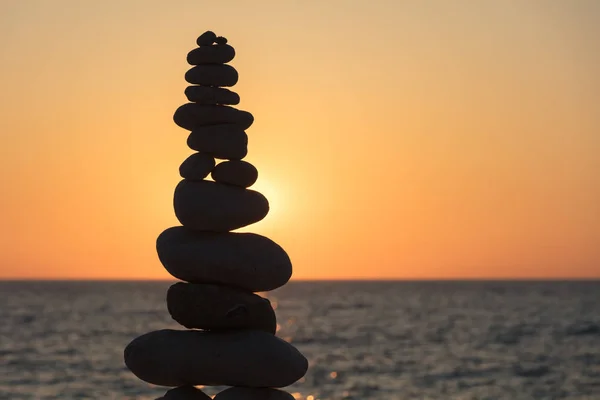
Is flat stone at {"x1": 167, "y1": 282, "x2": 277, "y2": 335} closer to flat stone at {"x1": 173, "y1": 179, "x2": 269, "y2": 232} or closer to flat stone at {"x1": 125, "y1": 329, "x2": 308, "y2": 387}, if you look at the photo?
flat stone at {"x1": 125, "y1": 329, "x2": 308, "y2": 387}

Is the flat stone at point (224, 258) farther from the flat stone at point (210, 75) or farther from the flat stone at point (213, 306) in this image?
the flat stone at point (210, 75)

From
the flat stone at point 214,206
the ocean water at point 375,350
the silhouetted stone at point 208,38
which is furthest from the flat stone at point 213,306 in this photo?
the ocean water at point 375,350

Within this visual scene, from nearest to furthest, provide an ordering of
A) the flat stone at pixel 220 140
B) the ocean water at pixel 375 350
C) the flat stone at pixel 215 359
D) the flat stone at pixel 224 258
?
the flat stone at pixel 215 359
the flat stone at pixel 224 258
the flat stone at pixel 220 140
the ocean water at pixel 375 350

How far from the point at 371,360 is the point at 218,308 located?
40848mm

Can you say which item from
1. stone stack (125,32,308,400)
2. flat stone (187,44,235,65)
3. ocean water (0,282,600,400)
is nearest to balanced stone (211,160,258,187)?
stone stack (125,32,308,400)

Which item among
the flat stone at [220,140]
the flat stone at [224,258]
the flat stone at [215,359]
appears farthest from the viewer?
the flat stone at [220,140]

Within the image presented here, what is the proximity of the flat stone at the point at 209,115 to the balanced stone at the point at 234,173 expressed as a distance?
522 millimetres

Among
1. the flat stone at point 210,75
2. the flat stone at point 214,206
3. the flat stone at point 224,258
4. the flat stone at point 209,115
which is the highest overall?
the flat stone at point 210,75

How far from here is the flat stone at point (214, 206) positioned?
1686 centimetres

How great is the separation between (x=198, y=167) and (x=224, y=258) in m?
1.27

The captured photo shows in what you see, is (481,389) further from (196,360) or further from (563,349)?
(196,360)

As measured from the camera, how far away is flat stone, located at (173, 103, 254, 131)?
1700 cm

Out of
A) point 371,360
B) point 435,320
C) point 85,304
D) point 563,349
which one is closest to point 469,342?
point 563,349

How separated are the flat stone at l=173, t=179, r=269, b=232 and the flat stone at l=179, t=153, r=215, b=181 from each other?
92 millimetres
